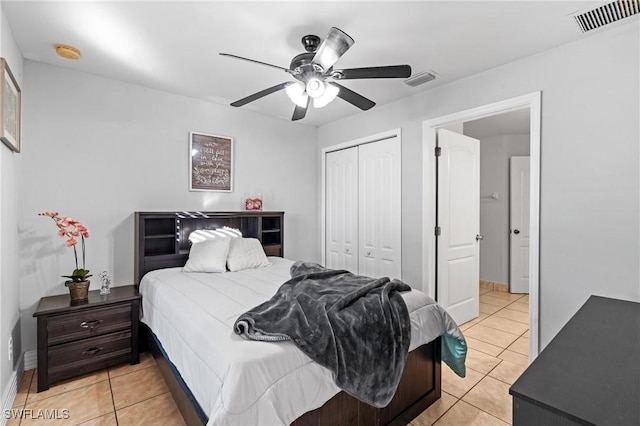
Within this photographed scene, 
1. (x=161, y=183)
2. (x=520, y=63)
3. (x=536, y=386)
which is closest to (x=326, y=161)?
(x=161, y=183)

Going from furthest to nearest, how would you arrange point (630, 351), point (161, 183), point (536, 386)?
point (161, 183) < point (630, 351) < point (536, 386)

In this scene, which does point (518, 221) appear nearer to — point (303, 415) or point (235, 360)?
point (303, 415)

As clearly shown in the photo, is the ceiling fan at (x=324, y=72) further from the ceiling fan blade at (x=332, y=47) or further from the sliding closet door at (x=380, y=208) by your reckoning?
the sliding closet door at (x=380, y=208)

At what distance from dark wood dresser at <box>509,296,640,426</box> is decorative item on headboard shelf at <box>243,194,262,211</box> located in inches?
127

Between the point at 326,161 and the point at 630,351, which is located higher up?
the point at 326,161

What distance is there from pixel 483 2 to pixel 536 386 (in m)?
2.05

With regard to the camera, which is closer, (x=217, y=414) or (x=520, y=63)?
(x=217, y=414)

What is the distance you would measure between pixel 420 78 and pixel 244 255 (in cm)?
240

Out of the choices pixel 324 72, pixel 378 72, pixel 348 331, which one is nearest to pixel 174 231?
pixel 324 72

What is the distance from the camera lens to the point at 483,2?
1926 mm

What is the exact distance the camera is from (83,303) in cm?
257

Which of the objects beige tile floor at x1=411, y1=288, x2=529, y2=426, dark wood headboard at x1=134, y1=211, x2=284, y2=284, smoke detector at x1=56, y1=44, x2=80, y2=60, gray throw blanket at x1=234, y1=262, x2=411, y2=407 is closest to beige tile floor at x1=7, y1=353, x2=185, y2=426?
dark wood headboard at x1=134, y1=211, x2=284, y2=284

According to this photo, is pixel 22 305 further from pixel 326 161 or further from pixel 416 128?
pixel 416 128

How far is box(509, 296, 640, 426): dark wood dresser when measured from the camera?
2.77 feet
